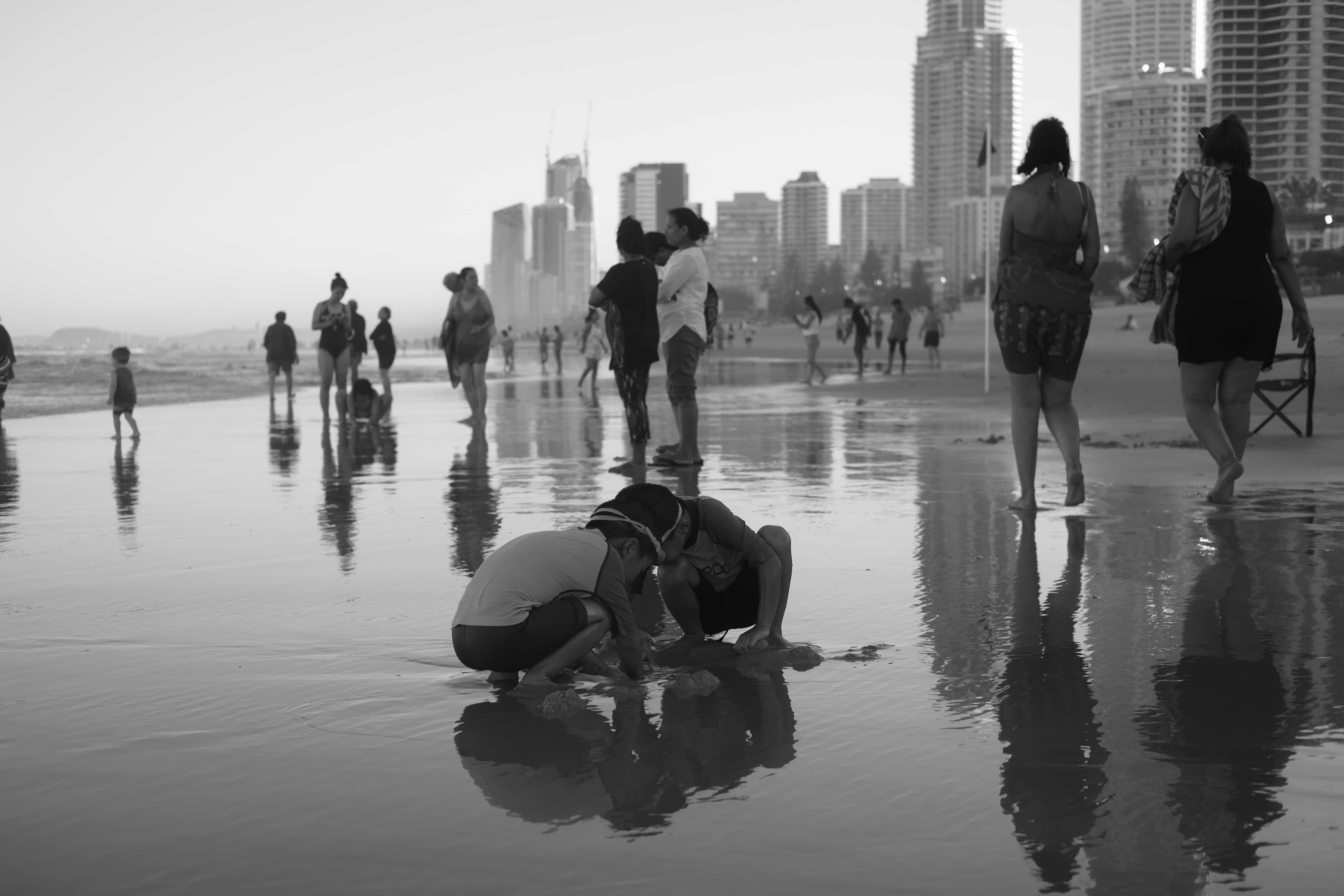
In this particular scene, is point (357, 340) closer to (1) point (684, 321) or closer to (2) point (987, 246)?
(2) point (987, 246)

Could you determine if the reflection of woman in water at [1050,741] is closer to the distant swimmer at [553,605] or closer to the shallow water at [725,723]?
the shallow water at [725,723]

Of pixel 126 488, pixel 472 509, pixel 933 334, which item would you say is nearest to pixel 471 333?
pixel 126 488

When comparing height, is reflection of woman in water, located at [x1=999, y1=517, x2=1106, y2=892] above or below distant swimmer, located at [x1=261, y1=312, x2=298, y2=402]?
below

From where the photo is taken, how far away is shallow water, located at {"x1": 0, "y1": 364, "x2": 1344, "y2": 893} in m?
2.77

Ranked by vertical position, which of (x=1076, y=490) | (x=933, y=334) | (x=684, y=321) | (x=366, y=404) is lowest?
(x=1076, y=490)

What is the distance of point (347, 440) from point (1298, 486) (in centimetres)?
889

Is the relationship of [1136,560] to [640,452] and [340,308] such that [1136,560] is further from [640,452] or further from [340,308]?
[340,308]

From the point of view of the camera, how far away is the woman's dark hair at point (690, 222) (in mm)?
10430

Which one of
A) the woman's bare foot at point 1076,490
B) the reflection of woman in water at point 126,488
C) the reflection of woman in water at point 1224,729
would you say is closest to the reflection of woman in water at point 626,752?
the reflection of woman in water at point 1224,729

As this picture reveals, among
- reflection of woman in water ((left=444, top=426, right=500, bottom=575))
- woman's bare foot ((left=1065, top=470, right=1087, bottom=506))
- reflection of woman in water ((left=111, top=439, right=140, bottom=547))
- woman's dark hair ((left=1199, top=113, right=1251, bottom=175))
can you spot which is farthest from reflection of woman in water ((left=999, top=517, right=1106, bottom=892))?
reflection of woman in water ((left=111, top=439, right=140, bottom=547))

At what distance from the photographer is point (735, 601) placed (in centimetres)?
480

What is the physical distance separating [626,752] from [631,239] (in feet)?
26.8

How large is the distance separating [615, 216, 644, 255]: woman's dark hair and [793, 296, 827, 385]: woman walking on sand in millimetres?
16119

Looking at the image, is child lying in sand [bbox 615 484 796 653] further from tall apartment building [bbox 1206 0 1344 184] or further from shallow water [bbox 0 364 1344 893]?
tall apartment building [bbox 1206 0 1344 184]
